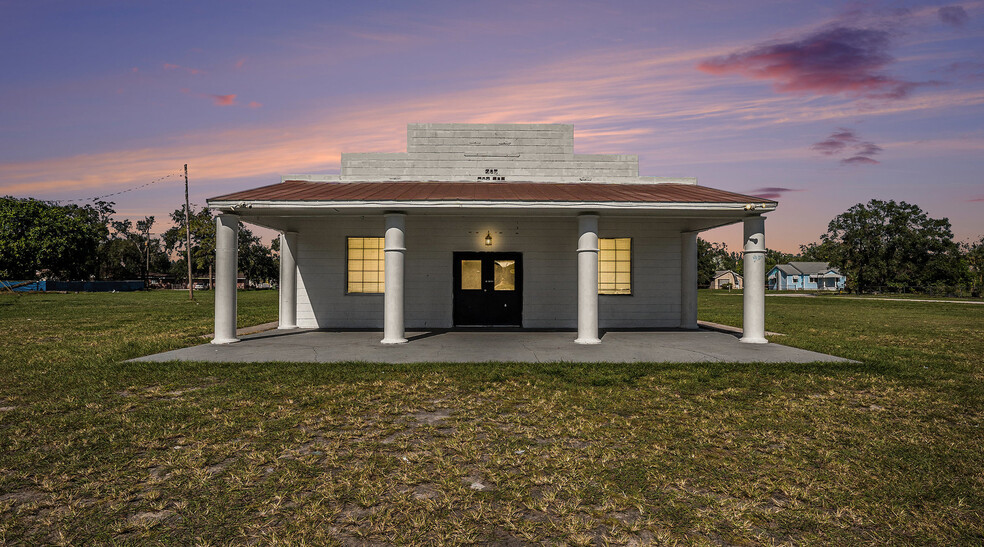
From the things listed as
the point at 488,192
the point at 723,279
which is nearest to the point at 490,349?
the point at 488,192

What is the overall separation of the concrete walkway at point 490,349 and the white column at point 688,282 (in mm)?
1331

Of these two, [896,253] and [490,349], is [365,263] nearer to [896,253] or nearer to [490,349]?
[490,349]

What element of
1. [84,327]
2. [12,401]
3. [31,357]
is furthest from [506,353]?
[84,327]

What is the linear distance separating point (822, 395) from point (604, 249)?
772 centimetres

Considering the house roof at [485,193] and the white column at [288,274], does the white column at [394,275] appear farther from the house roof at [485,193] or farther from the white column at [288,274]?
the white column at [288,274]

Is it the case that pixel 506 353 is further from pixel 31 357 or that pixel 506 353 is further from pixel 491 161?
pixel 31 357

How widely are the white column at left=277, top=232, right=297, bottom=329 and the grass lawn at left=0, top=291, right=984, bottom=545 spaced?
548 cm

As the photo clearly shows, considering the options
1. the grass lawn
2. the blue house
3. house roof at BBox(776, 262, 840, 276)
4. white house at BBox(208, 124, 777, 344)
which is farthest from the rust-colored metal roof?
house roof at BBox(776, 262, 840, 276)

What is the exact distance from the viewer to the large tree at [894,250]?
5450 centimetres

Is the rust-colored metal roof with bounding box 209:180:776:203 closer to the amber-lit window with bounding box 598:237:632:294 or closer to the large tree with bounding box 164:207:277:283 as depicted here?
the amber-lit window with bounding box 598:237:632:294

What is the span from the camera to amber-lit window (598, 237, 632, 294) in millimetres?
13852

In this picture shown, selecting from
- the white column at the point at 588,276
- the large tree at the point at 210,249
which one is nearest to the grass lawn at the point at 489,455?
the white column at the point at 588,276

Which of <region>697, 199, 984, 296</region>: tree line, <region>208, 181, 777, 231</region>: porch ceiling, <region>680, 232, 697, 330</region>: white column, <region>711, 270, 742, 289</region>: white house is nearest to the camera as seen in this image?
<region>208, 181, 777, 231</region>: porch ceiling

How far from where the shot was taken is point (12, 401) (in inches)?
247
